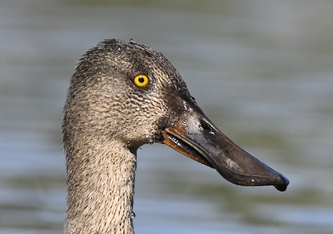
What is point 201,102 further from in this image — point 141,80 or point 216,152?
point 216,152

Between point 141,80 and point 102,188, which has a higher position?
point 141,80

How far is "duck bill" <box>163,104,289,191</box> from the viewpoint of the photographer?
282 inches

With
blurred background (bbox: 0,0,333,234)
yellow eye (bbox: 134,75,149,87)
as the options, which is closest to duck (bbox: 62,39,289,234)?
yellow eye (bbox: 134,75,149,87)

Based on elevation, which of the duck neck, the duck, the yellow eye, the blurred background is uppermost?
the blurred background

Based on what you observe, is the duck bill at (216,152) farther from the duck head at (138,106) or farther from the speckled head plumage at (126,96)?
the speckled head plumage at (126,96)

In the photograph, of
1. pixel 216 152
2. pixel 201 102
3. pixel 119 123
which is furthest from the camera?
pixel 201 102

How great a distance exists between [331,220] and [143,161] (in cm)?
266

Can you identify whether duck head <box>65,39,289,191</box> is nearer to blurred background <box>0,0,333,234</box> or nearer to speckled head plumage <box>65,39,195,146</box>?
speckled head plumage <box>65,39,195,146</box>

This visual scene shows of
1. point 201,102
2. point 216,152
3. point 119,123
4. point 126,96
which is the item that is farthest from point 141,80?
point 201,102

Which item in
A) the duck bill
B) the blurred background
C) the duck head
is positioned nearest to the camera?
the duck bill

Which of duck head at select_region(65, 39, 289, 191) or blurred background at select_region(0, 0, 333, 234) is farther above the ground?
blurred background at select_region(0, 0, 333, 234)

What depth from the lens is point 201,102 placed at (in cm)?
1385

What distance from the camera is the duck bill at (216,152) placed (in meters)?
7.17

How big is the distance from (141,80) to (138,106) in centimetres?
21
